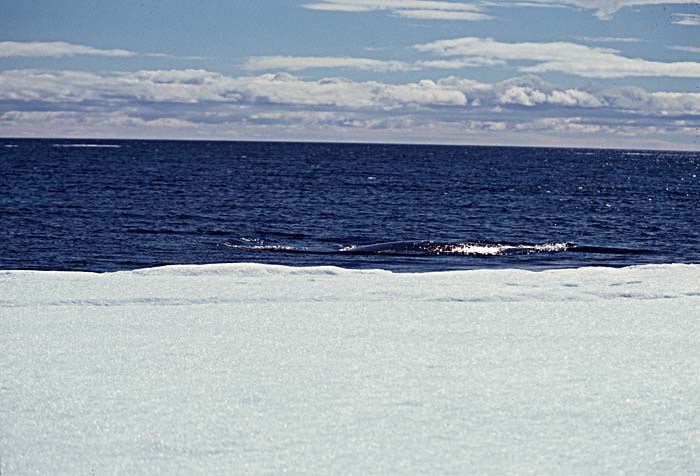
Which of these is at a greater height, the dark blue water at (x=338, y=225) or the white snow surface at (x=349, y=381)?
the white snow surface at (x=349, y=381)

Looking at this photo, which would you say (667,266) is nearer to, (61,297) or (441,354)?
(441,354)

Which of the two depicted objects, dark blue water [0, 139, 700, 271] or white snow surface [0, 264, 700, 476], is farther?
dark blue water [0, 139, 700, 271]

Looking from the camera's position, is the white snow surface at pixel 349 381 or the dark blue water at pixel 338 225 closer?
the white snow surface at pixel 349 381

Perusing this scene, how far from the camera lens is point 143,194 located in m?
59.8

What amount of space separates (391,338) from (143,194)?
2152 inches

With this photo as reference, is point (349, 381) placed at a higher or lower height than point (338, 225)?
higher

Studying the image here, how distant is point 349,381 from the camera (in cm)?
621

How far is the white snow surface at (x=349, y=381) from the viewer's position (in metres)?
4.95

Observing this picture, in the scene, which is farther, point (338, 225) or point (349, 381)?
point (338, 225)

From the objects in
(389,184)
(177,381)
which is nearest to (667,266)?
(177,381)

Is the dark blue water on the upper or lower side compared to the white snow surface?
lower

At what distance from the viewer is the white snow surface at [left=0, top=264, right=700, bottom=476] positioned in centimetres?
495

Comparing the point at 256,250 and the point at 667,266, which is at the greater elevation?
the point at 667,266

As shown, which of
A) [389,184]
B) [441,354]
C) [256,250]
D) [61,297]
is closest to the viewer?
[441,354]
